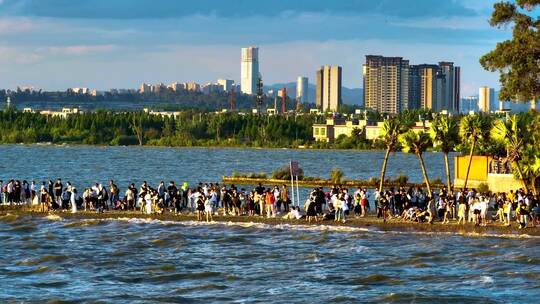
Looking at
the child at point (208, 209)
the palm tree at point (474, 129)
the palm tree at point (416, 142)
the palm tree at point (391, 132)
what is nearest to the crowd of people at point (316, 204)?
the child at point (208, 209)

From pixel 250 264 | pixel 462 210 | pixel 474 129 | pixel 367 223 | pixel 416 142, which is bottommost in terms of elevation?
pixel 250 264

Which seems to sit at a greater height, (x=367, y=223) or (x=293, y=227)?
(x=367, y=223)

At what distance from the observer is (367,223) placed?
56719mm

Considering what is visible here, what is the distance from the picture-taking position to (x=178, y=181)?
114m

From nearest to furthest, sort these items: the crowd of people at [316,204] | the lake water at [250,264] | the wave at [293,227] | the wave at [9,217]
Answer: the lake water at [250,264]
the wave at [293,227]
the crowd of people at [316,204]
the wave at [9,217]

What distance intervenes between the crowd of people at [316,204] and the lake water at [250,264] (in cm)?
144

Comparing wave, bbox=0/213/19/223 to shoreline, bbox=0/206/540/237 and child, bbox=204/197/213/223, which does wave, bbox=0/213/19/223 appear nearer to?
shoreline, bbox=0/206/540/237

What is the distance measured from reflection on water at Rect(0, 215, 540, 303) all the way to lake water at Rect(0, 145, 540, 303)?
0.05 m

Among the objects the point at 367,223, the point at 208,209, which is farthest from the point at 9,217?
the point at 367,223

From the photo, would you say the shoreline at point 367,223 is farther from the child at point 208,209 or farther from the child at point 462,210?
the child at point 462,210

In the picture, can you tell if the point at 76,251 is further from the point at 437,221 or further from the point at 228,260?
the point at 437,221

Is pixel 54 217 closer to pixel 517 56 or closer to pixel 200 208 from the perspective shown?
pixel 200 208

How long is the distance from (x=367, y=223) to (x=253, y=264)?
32.0 ft

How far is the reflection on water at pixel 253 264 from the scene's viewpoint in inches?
1651
